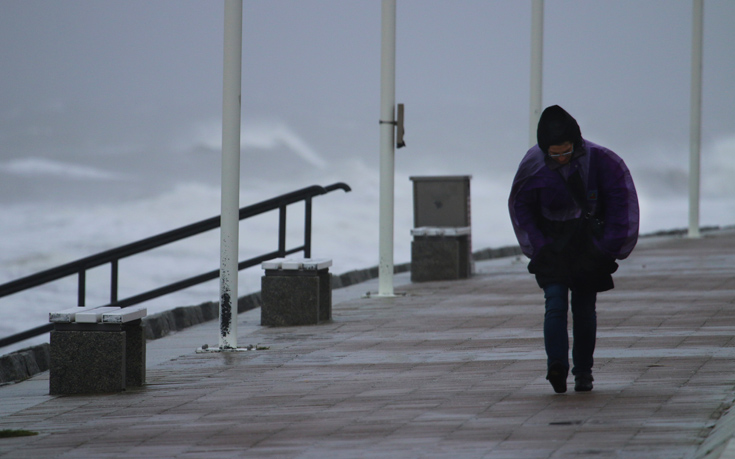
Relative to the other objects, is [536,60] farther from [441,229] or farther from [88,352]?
[88,352]

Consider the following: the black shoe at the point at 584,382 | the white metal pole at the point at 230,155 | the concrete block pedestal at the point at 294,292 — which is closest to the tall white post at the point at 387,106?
the concrete block pedestal at the point at 294,292

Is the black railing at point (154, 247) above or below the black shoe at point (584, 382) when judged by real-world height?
above

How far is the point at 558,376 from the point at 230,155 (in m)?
3.70

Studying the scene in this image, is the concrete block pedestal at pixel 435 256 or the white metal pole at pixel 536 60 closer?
A: the concrete block pedestal at pixel 435 256

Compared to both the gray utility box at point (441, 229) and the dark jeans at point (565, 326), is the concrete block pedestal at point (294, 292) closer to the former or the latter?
the gray utility box at point (441, 229)

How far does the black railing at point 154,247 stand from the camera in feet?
35.1

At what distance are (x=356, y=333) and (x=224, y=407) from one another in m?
3.60

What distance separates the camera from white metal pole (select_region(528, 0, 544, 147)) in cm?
1694

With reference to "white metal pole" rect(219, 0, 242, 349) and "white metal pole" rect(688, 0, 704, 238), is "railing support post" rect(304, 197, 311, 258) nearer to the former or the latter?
"white metal pole" rect(219, 0, 242, 349)

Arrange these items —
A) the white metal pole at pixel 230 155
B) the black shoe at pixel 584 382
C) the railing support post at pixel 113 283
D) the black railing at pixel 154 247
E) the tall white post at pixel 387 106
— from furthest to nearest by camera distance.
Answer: the tall white post at pixel 387 106 → the railing support post at pixel 113 283 → the black railing at pixel 154 247 → the white metal pole at pixel 230 155 → the black shoe at pixel 584 382

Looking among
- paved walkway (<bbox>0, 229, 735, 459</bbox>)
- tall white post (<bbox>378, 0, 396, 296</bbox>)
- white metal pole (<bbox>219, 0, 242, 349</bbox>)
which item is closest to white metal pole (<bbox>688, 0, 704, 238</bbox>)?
tall white post (<bbox>378, 0, 396, 296</bbox>)

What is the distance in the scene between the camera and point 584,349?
7113 mm

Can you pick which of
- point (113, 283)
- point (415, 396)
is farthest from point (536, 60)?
point (415, 396)

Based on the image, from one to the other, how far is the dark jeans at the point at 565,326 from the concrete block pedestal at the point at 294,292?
4481 millimetres
